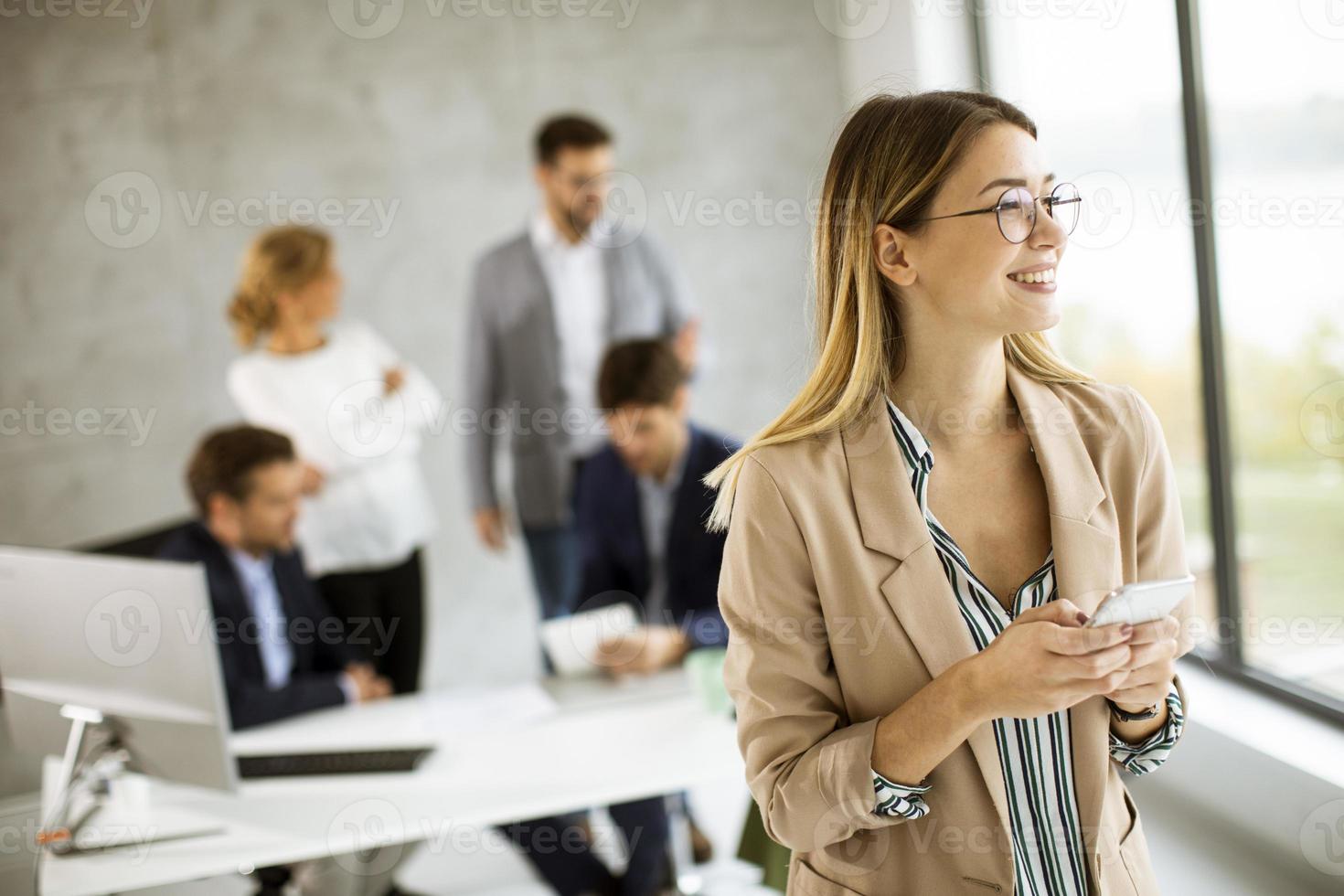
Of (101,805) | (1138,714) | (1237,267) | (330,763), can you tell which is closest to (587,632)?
(330,763)

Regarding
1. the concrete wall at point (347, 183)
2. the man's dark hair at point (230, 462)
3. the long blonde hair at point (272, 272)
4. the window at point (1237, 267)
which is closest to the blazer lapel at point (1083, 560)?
the window at point (1237, 267)

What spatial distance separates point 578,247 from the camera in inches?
162

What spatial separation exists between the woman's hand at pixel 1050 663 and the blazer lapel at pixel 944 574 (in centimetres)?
10

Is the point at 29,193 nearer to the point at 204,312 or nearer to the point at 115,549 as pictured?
the point at 204,312

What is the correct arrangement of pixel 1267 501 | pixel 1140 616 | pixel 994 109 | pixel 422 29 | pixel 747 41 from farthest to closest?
pixel 747 41, pixel 422 29, pixel 1267 501, pixel 994 109, pixel 1140 616

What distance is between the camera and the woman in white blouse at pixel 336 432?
12.5 feet

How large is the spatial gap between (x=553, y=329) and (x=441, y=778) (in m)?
2.23

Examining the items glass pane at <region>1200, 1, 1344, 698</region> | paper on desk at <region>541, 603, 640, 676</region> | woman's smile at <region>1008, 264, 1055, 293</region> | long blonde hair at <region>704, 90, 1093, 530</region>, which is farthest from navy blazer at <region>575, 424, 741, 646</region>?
woman's smile at <region>1008, 264, 1055, 293</region>

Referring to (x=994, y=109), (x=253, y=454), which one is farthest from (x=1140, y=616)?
(x=253, y=454)

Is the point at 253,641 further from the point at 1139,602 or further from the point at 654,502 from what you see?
the point at 1139,602

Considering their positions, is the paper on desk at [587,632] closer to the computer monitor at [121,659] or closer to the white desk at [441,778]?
the white desk at [441,778]

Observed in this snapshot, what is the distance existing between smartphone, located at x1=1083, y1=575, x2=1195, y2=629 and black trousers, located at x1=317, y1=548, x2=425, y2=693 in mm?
3144

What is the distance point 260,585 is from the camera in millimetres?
2926

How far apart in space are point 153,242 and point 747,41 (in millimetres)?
2530
